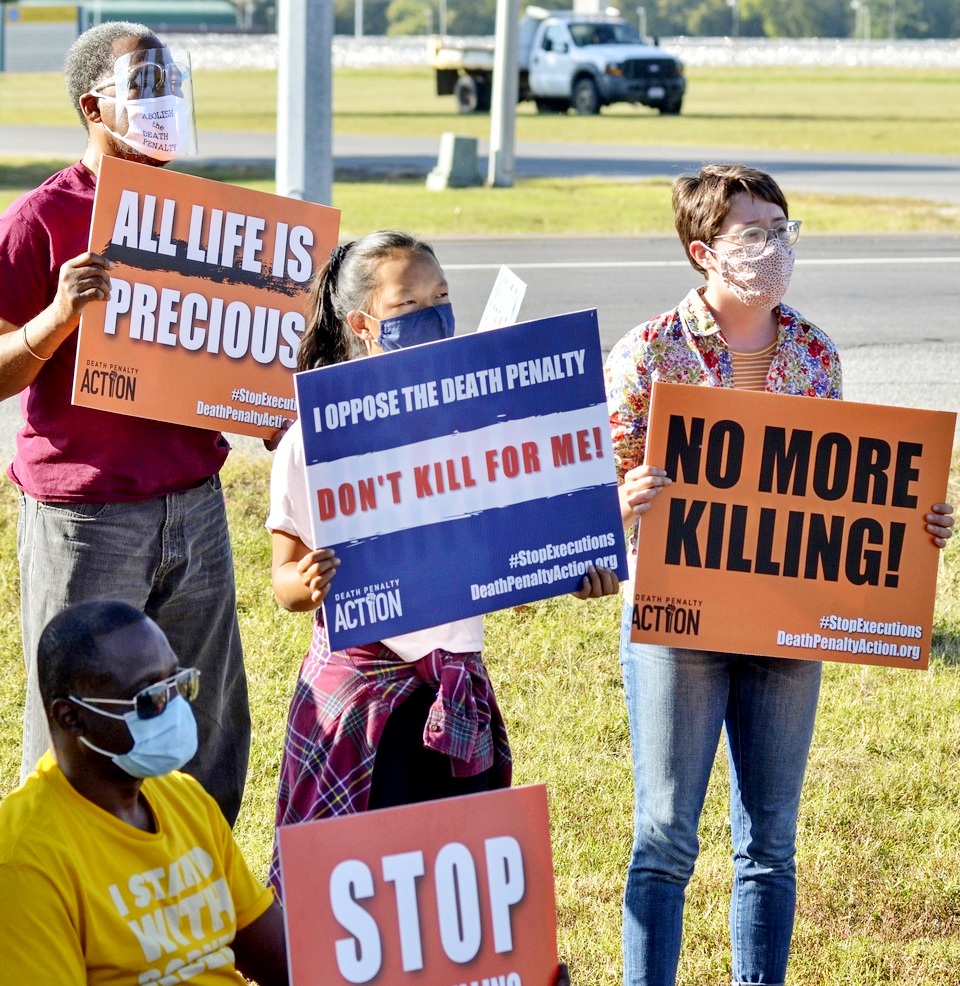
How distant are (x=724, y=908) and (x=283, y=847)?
222 centimetres

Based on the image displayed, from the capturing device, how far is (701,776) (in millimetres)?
3533

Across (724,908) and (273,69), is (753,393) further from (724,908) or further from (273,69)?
(273,69)

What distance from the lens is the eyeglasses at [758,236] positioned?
11.4 ft

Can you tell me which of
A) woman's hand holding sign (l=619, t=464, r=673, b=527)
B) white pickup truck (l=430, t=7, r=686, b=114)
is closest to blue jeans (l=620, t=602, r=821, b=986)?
woman's hand holding sign (l=619, t=464, r=673, b=527)

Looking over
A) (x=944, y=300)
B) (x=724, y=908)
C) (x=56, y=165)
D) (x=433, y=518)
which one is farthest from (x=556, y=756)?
(x=56, y=165)

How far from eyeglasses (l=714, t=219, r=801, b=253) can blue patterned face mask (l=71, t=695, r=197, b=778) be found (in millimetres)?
1693

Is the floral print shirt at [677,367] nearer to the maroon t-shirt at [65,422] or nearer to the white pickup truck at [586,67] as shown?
the maroon t-shirt at [65,422]

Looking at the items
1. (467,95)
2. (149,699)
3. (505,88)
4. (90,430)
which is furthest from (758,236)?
(467,95)

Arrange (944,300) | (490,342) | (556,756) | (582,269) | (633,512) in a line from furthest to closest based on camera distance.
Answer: (582,269), (944,300), (556,756), (633,512), (490,342)

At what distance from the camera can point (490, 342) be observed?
303 cm

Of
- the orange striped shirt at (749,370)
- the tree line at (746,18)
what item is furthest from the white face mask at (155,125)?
the tree line at (746,18)

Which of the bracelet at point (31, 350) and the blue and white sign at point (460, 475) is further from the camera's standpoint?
the bracelet at point (31, 350)

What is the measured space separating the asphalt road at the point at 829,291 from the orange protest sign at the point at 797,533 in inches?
220

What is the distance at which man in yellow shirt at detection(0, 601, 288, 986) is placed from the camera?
247 centimetres
